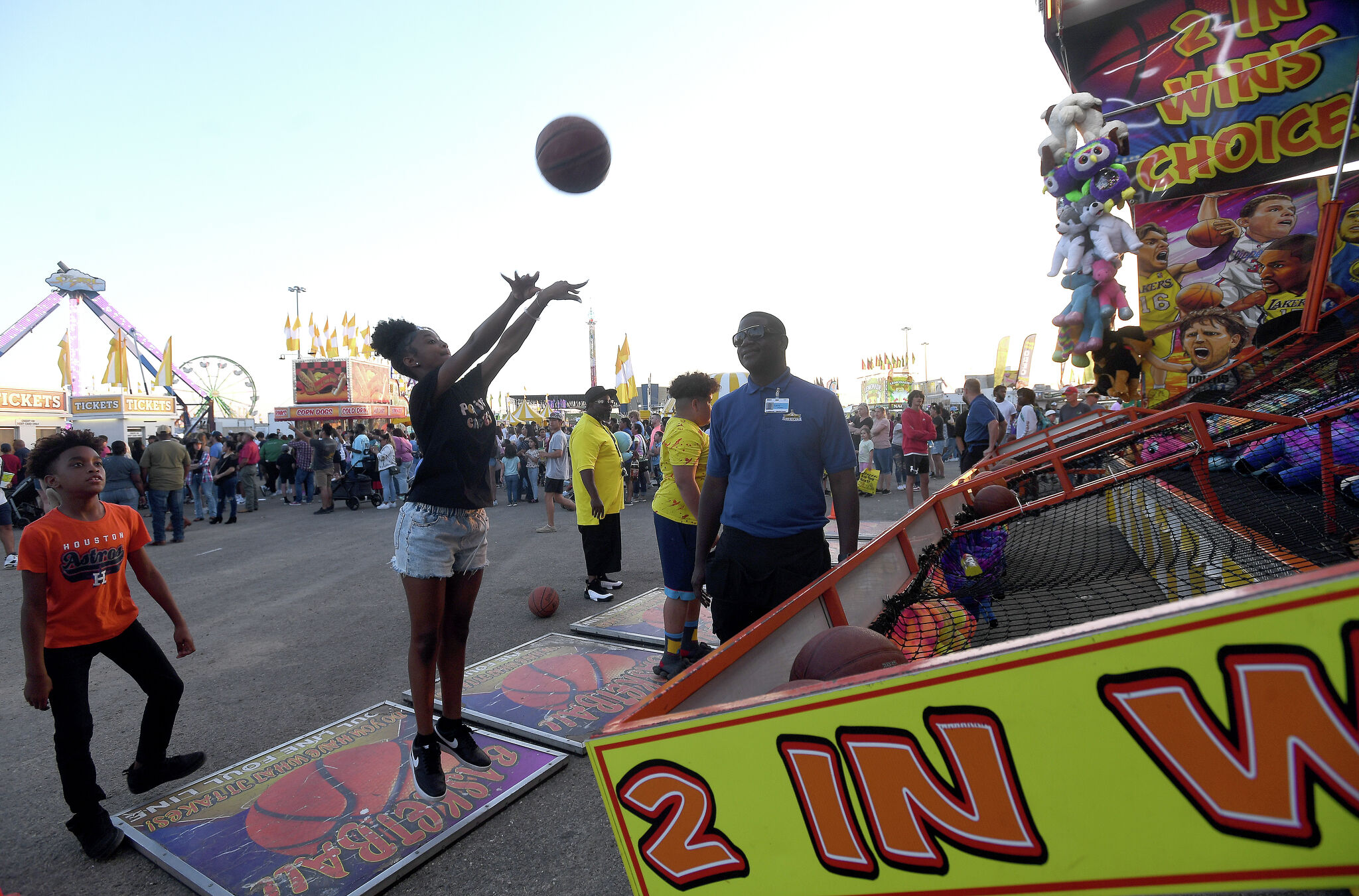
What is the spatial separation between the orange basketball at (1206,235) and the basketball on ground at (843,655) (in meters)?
8.65

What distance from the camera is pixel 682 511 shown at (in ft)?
13.6

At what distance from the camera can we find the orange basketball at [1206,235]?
7.71 m

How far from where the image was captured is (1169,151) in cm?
799

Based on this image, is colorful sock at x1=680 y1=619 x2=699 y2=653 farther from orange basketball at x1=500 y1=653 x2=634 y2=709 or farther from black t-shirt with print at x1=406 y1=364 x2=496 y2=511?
black t-shirt with print at x1=406 y1=364 x2=496 y2=511

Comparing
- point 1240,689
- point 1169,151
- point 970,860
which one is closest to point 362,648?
point 970,860

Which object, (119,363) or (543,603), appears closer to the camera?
(543,603)

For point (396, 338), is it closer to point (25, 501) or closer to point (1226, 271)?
point (1226, 271)

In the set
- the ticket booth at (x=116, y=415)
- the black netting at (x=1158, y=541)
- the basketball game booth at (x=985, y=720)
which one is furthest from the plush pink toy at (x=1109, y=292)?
the ticket booth at (x=116, y=415)

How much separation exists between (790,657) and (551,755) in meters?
1.53

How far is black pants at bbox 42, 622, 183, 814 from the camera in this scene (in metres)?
2.62

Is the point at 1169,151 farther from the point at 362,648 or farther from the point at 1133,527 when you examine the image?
the point at 362,648

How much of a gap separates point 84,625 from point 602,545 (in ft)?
12.6

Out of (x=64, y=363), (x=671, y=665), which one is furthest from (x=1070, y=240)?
(x=64, y=363)

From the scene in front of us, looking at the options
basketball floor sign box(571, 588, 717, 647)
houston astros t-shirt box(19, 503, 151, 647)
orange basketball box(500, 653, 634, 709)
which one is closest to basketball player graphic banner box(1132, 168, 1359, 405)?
basketball floor sign box(571, 588, 717, 647)
